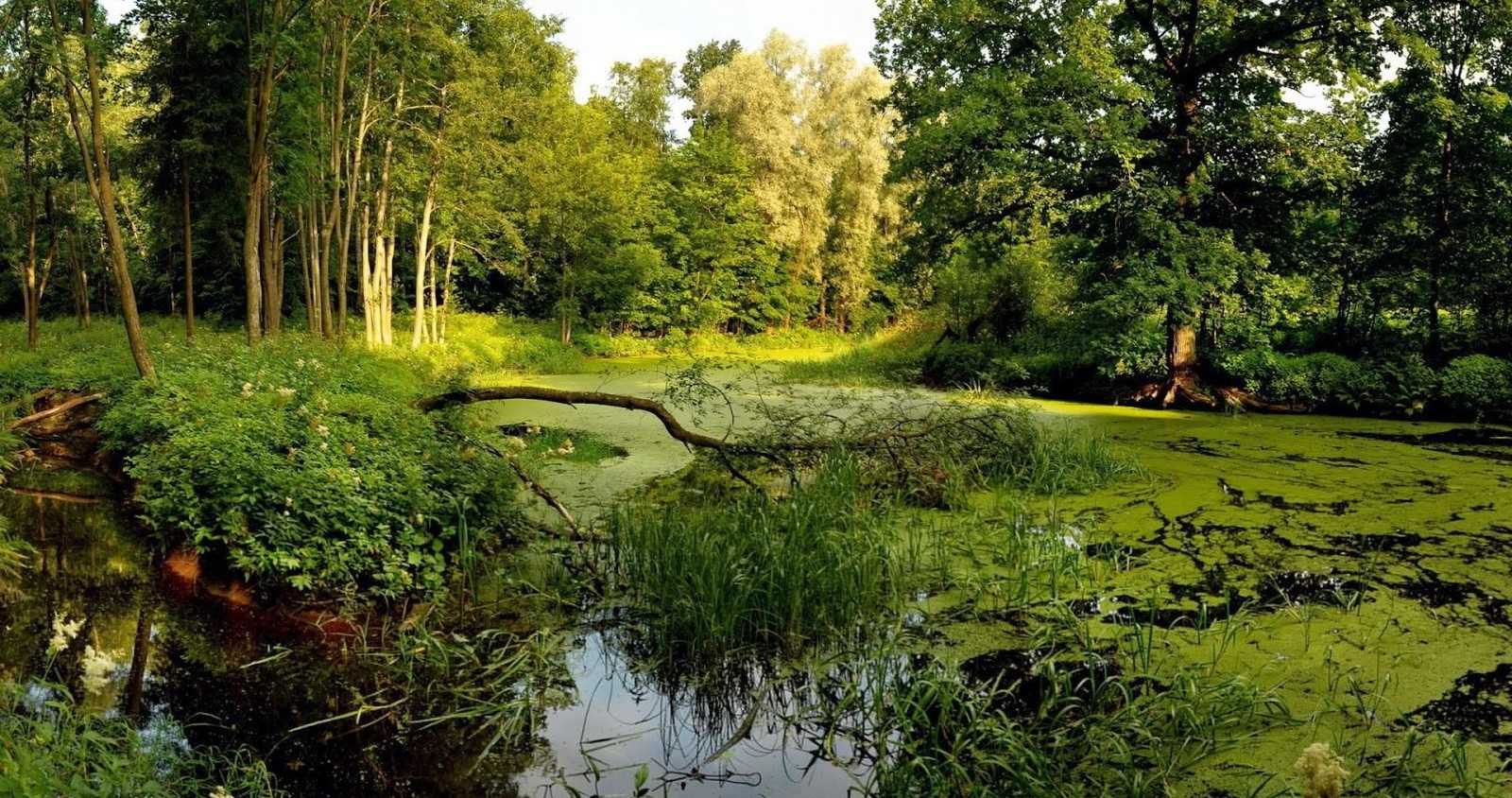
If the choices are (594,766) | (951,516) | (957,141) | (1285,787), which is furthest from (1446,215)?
(594,766)

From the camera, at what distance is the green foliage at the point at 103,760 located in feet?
6.46

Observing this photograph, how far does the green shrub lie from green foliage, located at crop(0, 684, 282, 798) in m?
13.5

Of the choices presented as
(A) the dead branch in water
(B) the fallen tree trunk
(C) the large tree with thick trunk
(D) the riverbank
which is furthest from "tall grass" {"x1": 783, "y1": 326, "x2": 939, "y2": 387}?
(A) the dead branch in water

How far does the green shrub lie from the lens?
10.9 meters

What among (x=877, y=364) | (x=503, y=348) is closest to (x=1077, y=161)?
(x=877, y=364)

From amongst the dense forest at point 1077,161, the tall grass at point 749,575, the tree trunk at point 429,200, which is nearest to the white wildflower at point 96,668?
the tall grass at point 749,575

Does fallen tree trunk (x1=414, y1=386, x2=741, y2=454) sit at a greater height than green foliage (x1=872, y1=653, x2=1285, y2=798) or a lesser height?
greater

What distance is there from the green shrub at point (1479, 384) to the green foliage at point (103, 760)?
13.5m

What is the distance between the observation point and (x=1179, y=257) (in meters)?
11.7

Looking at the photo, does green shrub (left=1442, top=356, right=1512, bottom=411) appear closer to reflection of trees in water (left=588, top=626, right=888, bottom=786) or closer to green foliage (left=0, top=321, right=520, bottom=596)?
reflection of trees in water (left=588, top=626, right=888, bottom=786)

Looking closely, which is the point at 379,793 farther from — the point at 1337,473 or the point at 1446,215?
the point at 1446,215

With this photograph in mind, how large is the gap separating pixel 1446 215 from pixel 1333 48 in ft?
9.52

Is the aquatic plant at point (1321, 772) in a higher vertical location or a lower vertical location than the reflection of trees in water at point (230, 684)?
higher

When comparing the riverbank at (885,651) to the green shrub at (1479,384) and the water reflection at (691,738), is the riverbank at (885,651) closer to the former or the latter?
the water reflection at (691,738)
